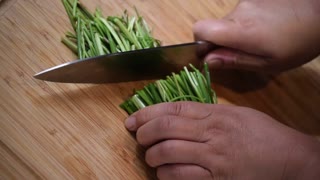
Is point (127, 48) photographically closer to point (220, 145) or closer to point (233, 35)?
point (233, 35)

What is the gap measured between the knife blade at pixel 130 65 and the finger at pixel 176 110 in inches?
6.6

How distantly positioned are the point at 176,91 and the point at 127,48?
23 cm

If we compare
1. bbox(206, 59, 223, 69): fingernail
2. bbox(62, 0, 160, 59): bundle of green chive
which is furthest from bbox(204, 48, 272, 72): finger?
bbox(62, 0, 160, 59): bundle of green chive

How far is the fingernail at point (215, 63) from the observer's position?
54.2 inches

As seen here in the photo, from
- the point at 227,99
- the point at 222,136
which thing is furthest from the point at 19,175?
the point at 227,99

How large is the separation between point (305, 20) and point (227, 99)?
1.26 feet

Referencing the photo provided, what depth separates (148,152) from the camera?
122 centimetres

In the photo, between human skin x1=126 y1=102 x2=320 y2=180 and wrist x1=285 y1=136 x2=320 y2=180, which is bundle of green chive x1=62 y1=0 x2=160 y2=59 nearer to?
human skin x1=126 y1=102 x2=320 y2=180

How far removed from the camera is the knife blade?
1252 millimetres

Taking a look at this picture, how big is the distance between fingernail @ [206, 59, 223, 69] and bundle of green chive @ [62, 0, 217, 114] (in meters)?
0.06

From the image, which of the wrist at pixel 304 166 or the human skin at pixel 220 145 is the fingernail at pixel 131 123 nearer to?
the human skin at pixel 220 145

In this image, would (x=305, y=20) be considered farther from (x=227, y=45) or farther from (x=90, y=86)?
(x=90, y=86)

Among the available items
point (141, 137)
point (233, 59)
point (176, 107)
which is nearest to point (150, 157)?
point (141, 137)

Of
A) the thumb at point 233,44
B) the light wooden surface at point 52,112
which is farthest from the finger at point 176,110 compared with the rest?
the thumb at point 233,44
